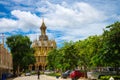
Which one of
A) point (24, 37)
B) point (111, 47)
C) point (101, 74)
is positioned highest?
point (24, 37)

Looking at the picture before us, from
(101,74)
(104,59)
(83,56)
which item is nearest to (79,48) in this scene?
(83,56)

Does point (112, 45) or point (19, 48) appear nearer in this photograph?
point (112, 45)

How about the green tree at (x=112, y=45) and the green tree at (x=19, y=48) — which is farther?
the green tree at (x=19, y=48)

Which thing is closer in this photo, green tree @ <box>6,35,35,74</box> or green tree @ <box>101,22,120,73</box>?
green tree @ <box>101,22,120,73</box>

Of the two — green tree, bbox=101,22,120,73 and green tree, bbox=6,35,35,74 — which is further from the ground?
green tree, bbox=6,35,35,74

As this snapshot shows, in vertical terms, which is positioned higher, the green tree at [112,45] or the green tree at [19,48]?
the green tree at [19,48]

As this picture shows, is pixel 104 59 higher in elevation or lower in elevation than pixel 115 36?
lower

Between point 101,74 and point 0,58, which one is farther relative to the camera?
point 0,58

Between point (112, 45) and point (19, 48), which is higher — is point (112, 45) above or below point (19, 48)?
below

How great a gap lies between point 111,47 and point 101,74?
893 centimetres

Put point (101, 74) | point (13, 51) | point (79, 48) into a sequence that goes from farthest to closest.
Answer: point (13, 51) < point (79, 48) < point (101, 74)

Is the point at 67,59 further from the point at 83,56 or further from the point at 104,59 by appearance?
the point at 104,59

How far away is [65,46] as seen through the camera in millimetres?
89312

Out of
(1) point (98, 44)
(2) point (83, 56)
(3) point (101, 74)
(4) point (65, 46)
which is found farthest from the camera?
(4) point (65, 46)
